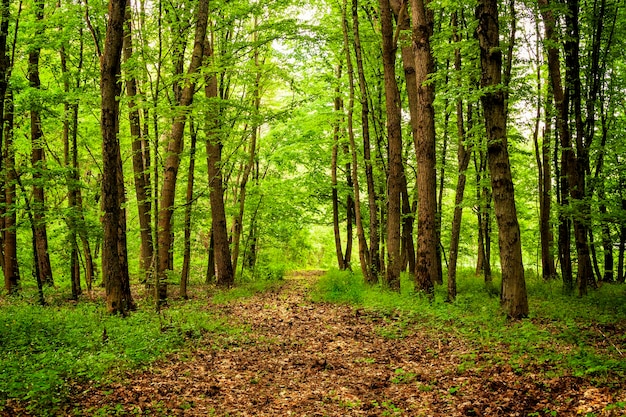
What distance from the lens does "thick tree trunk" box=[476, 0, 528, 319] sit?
28.8 ft

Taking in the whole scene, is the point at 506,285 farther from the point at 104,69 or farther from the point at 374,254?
the point at 104,69

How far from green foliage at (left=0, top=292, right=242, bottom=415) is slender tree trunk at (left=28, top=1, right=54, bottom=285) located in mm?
2929

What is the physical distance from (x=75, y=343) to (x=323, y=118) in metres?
15.7

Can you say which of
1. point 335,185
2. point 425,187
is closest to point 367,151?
point 425,187

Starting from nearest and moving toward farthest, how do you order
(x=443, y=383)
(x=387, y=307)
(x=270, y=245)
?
(x=443, y=383)
(x=387, y=307)
(x=270, y=245)

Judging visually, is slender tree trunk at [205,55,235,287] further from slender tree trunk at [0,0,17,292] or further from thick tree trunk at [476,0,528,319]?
thick tree trunk at [476,0,528,319]

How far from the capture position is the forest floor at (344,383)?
17.4ft

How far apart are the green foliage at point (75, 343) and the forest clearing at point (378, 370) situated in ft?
0.19

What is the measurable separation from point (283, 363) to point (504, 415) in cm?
400

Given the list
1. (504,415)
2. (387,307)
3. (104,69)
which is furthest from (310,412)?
(104,69)

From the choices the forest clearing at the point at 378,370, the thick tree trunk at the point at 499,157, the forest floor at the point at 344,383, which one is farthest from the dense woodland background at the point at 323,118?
the forest floor at the point at 344,383

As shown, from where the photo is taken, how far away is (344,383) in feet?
22.3

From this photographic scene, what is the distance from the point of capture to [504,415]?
16.4ft

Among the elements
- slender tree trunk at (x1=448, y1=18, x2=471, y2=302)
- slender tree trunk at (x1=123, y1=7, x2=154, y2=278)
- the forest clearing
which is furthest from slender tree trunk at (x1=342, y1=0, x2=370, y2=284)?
slender tree trunk at (x1=123, y1=7, x2=154, y2=278)
